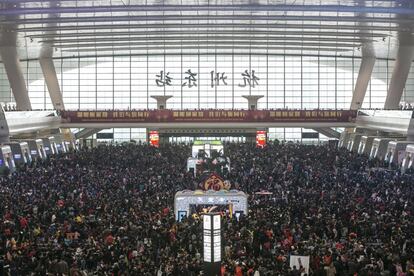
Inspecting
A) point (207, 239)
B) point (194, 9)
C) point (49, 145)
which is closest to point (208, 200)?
point (207, 239)

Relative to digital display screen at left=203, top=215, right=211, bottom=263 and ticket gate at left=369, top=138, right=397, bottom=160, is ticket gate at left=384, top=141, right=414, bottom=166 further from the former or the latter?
digital display screen at left=203, top=215, right=211, bottom=263

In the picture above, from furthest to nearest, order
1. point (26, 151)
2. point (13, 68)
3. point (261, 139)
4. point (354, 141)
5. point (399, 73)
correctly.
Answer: point (354, 141) < point (13, 68) < point (261, 139) < point (399, 73) < point (26, 151)

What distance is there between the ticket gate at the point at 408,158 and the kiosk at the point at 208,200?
1648 cm

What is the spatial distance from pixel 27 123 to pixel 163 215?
23.7 m

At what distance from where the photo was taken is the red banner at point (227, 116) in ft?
156

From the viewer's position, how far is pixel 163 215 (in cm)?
1816

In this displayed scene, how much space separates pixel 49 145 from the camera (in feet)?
142

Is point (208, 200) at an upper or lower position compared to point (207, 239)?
lower

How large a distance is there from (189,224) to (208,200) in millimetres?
2884

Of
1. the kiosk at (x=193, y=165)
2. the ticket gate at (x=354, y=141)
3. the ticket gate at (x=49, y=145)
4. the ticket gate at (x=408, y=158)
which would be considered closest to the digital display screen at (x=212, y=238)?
the kiosk at (x=193, y=165)

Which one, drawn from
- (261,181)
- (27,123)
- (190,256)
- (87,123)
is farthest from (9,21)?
(190,256)

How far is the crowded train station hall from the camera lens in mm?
13078

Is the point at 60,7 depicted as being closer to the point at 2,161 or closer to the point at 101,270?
the point at 2,161

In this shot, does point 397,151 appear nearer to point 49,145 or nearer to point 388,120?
point 388,120
